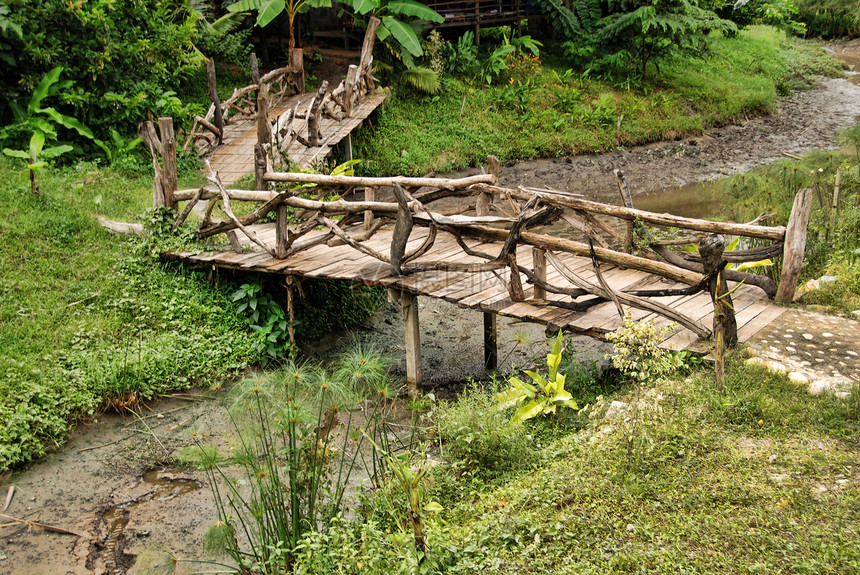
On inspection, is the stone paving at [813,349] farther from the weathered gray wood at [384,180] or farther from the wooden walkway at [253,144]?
the wooden walkway at [253,144]

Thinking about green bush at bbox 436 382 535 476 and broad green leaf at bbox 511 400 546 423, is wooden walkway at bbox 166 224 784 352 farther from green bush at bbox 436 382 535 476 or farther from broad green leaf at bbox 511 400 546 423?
green bush at bbox 436 382 535 476

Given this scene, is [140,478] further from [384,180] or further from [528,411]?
[384,180]

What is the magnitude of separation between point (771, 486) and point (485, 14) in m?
15.2

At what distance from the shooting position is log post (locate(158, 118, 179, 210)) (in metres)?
8.32

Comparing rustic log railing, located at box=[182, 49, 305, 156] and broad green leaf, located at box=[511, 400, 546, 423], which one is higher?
rustic log railing, located at box=[182, 49, 305, 156]

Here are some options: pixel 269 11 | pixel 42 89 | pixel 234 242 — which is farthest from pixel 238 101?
pixel 234 242

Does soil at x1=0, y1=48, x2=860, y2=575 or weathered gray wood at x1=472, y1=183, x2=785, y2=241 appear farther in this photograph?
weathered gray wood at x1=472, y1=183, x2=785, y2=241

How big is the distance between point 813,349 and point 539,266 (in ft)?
7.50

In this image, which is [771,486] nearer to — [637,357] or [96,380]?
[637,357]

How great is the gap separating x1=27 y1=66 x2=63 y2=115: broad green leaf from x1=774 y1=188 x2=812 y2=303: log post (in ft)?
30.3

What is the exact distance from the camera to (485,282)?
24.4ft

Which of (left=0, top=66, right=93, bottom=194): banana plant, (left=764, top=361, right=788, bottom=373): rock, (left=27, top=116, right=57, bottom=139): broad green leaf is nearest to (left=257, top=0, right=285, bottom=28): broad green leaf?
(left=0, top=66, right=93, bottom=194): banana plant

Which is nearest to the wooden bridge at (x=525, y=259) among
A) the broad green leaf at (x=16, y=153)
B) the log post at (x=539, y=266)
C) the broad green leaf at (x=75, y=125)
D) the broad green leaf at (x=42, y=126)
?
the log post at (x=539, y=266)

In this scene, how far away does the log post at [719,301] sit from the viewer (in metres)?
5.29
